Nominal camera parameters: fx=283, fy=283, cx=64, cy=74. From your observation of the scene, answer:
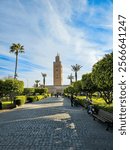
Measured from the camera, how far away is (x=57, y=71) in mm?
172625

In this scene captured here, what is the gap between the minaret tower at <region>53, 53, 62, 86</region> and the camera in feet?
564

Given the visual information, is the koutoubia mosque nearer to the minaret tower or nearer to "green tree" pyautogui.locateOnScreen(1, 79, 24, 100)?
the minaret tower

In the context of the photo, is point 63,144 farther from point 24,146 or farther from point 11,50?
point 11,50

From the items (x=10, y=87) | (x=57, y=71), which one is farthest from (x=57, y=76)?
(x=10, y=87)

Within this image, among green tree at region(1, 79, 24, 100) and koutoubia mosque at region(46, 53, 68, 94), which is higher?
koutoubia mosque at region(46, 53, 68, 94)

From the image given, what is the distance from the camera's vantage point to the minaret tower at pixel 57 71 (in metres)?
172

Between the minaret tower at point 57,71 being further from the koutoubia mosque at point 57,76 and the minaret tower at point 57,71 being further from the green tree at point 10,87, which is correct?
the green tree at point 10,87

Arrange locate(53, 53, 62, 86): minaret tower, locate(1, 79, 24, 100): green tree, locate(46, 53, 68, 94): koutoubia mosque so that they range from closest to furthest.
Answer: locate(1, 79, 24, 100): green tree, locate(53, 53, 62, 86): minaret tower, locate(46, 53, 68, 94): koutoubia mosque

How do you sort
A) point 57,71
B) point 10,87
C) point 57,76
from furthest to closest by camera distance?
point 57,76, point 57,71, point 10,87

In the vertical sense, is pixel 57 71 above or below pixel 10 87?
above

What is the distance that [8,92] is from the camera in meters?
40.9

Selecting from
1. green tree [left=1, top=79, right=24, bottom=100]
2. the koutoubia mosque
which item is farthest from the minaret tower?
green tree [left=1, top=79, right=24, bottom=100]

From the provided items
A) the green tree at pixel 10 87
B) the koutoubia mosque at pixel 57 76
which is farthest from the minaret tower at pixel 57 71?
the green tree at pixel 10 87

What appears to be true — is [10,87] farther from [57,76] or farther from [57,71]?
[57,76]
